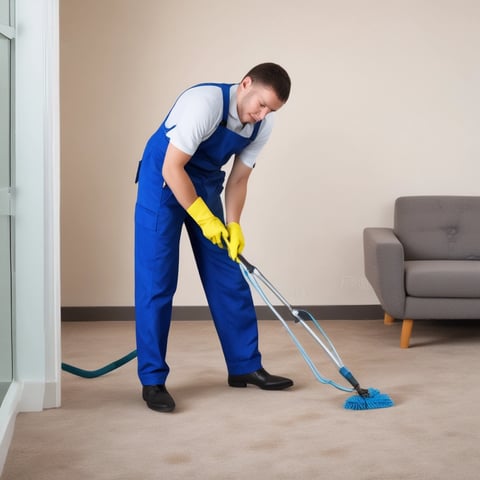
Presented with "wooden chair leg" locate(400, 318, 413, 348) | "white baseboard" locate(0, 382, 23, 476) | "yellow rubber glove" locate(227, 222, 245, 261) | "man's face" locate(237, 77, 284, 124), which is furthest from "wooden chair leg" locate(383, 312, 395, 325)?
"white baseboard" locate(0, 382, 23, 476)

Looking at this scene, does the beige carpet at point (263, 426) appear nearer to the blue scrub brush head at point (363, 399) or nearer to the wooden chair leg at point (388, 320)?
the blue scrub brush head at point (363, 399)

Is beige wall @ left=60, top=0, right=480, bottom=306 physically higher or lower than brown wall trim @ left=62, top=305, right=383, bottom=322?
higher

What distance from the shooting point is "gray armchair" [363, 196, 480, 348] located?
3.88 m

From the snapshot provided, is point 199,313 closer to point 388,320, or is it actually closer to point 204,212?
point 388,320

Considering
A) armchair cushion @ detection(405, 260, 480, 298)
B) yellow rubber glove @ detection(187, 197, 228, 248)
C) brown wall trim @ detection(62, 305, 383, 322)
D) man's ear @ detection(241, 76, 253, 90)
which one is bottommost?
brown wall trim @ detection(62, 305, 383, 322)

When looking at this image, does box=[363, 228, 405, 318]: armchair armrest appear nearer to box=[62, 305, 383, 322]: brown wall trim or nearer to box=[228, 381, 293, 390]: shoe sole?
box=[62, 305, 383, 322]: brown wall trim

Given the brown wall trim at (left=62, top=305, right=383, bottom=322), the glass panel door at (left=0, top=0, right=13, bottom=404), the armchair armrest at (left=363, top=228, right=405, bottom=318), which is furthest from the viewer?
the brown wall trim at (left=62, top=305, right=383, bottom=322)

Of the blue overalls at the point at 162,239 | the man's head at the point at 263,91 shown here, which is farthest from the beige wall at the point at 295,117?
the man's head at the point at 263,91

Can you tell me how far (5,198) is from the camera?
2641mm

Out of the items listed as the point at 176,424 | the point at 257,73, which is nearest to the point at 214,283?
the point at 176,424

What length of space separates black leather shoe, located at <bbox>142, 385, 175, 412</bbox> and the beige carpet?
0.03 m

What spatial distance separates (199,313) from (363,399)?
1.95m

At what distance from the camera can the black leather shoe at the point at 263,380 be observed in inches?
123

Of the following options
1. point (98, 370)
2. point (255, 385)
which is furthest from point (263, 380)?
point (98, 370)
